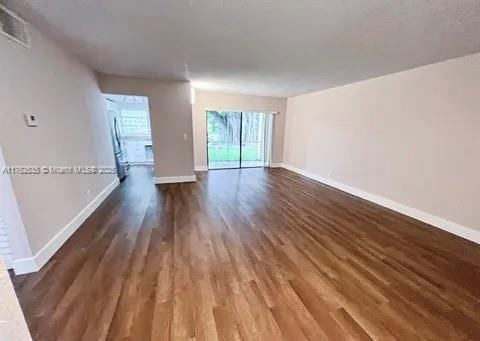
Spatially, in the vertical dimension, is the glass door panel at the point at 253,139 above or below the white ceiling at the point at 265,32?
below

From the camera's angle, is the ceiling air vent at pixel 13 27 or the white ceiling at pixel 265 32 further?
the ceiling air vent at pixel 13 27

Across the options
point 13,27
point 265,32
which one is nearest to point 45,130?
point 13,27

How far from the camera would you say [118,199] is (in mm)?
4340

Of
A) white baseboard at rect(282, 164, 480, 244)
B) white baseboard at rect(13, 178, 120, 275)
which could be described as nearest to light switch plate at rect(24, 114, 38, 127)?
white baseboard at rect(13, 178, 120, 275)

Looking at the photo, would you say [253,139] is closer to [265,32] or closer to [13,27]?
[265,32]

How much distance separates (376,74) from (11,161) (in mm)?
5152

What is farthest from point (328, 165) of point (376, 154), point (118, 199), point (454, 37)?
point (118, 199)

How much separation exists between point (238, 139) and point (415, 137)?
4901 mm

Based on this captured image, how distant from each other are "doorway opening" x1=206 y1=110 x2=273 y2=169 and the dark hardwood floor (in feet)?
13.4

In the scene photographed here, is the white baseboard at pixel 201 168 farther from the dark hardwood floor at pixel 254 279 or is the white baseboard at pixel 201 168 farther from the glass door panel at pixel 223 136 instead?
the dark hardwood floor at pixel 254 279

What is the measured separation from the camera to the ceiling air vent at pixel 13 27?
195cm

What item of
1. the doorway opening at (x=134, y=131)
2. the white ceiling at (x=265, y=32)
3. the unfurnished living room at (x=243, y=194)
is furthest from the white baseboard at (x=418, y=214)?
the doorway opening at (x=134, y=131)

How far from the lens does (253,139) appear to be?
26.5 ft

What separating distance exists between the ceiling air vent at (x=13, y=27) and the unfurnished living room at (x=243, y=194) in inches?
0.7
